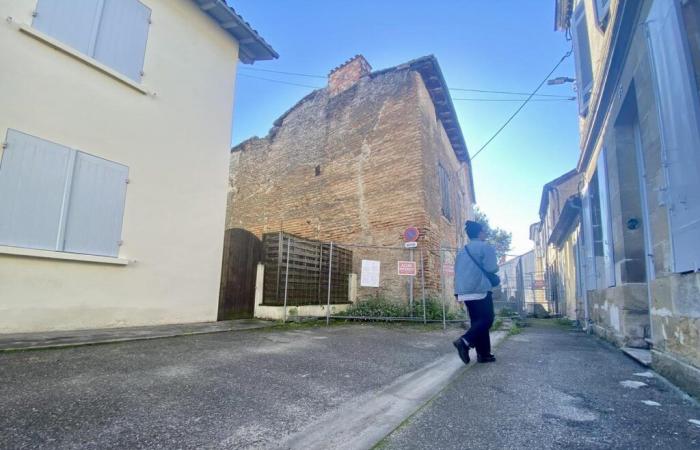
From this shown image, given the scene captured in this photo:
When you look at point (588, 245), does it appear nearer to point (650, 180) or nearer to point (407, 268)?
point (407, 268)

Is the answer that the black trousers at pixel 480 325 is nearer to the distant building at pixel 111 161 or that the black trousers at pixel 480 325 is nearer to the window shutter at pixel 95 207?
the distant building at pixel 111 161

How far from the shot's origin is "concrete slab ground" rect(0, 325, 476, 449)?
2.03 meters

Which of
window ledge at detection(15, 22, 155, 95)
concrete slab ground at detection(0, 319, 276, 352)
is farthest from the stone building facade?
window ledge at detection(15, 22, 155, 95)

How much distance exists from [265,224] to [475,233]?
9630 millimetres

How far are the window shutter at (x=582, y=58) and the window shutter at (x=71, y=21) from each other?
32.4ft

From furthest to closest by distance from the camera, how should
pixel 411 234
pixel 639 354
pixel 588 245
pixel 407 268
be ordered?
pixel 411 234 → pixel 588 245 → pixel 407 268 → pixel 639 354

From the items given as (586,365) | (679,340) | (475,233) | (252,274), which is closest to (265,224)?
(252,274)

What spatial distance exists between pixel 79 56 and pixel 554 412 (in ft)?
22.2

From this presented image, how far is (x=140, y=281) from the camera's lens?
5672mm

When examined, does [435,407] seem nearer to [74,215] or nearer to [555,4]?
[74,215]

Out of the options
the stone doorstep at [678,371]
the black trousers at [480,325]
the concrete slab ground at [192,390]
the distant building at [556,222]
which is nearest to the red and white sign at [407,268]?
the concrete slab ground at [192,390]

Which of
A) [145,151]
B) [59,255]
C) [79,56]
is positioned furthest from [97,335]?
[79,56]

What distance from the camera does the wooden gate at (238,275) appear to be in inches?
299

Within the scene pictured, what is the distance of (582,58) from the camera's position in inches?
366
